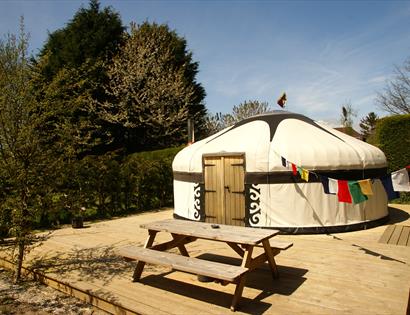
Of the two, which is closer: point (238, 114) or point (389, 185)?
point (389, 185)

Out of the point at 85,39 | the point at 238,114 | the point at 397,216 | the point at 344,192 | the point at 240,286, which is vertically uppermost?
the point at 85,39

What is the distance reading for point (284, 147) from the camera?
6816mm

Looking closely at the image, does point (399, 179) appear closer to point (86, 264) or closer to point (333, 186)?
point (333, 186)

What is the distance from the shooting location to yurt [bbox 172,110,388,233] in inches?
260

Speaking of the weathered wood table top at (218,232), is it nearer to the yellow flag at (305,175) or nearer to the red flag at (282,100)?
the yellow flag at (305,175)

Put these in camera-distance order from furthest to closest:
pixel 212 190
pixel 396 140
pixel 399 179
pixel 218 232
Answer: pixel 396 140 → pixel 212 190 → pixel 399 179 → pixel 218 232

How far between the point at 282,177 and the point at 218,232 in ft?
10.1

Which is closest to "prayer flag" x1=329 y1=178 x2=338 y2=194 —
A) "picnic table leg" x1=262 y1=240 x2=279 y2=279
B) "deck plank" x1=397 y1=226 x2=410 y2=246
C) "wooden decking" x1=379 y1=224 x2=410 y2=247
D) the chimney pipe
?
"wooden decking" x1=379 y1=224 x2=410 y2=247

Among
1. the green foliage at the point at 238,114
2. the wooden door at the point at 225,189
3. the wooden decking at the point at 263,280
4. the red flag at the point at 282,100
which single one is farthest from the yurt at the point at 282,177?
the green foliage at the point at 238,114

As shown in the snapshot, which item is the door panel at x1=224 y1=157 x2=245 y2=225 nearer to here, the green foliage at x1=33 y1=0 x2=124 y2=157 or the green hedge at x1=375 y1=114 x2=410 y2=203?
the green hedge at x1=375 y1=114 x2=410 y2=203

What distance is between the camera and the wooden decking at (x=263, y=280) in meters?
3.43

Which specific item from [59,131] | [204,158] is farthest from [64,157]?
[204,158]

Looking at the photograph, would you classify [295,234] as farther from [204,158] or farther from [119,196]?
[119,196]

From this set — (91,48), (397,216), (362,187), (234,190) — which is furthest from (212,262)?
(91,48)
